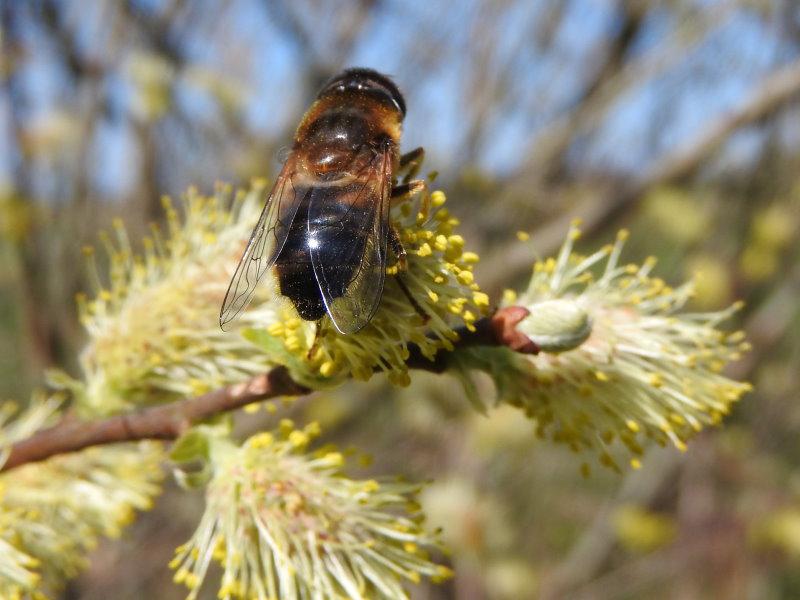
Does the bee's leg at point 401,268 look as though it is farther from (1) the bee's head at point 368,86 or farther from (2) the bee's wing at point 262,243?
(1) the bee's head at point 368,86

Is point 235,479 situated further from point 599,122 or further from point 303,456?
point 599,122

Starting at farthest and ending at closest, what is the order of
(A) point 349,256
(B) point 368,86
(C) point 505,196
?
(C) point 505,196, (B) point 368,86, (A) point 349,256

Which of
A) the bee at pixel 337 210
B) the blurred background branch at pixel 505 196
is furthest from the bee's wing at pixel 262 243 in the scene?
the blurred background branch at pixel 505 196

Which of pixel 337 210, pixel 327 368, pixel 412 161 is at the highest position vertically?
pixel 412 161

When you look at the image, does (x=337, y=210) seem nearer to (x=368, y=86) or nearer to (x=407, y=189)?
(x=407, y=189)

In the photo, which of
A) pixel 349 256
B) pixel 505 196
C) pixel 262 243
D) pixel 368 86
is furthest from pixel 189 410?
pixel 505 196

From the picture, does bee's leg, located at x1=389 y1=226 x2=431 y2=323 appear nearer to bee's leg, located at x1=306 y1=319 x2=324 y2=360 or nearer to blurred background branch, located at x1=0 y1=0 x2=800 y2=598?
bee's leg, located at x1=306 y1=319 x2=324 y2=360

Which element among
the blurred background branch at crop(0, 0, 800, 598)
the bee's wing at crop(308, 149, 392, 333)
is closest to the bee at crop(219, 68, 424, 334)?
the bee's wing at crop(308, 149, 392, 333)

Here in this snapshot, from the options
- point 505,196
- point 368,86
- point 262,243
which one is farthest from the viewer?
point 505,196
